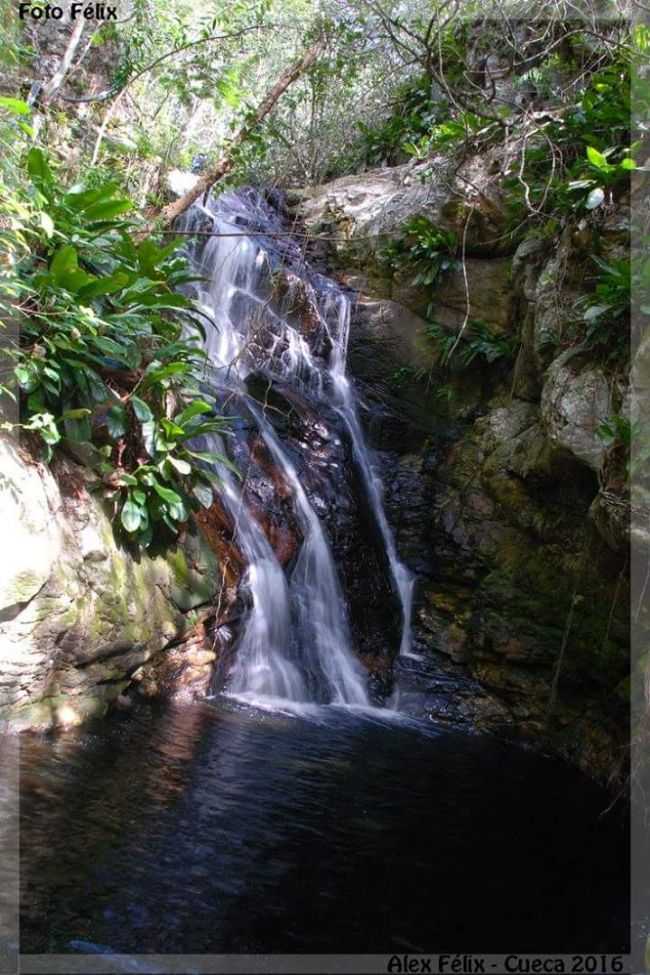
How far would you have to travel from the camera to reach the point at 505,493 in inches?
337

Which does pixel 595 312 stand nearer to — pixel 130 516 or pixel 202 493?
pixel 202 493

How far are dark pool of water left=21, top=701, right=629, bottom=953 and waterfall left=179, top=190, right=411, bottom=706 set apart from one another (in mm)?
1263

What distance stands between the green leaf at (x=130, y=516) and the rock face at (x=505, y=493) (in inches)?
149

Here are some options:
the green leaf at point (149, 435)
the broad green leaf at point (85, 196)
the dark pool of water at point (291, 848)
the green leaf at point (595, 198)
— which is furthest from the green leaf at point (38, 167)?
the green leaf at point (595, 198)

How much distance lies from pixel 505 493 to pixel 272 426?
307 centimetres

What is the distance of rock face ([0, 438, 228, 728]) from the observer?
473 centimetres

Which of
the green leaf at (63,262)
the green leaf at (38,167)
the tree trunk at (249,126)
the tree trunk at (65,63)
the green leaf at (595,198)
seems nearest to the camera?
the green leaf at (63,262)

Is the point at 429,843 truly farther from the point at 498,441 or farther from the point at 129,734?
the point at 498,441

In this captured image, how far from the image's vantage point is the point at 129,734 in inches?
198

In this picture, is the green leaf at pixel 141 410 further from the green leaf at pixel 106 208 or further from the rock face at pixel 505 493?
the rock face at pixel 505 493

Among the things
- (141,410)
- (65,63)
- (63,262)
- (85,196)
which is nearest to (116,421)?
A: (141,410)

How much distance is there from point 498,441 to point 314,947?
688 cm

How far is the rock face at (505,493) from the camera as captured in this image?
22.1 ft

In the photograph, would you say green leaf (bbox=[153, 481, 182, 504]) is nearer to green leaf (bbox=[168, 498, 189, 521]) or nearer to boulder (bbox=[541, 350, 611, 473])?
green leaf (bbox=[168, 498, 189, 521])
